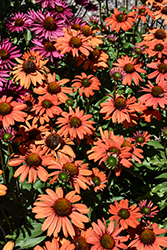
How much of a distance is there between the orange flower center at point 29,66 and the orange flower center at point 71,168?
1.00 meters

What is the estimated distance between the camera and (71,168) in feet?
5.67

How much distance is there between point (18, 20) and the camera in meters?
3.02

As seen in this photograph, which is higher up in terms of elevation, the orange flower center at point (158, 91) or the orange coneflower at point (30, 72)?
the orange coneflower at point (30, 72)

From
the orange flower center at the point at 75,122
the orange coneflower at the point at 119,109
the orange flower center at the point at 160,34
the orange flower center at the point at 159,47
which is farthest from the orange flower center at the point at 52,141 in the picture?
the orange flower center at the point at 160,34

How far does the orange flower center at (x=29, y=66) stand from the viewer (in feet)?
7.47

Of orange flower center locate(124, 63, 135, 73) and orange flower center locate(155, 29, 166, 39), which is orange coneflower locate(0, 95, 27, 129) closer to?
orange flower center locate(124, 63, 135, 73)

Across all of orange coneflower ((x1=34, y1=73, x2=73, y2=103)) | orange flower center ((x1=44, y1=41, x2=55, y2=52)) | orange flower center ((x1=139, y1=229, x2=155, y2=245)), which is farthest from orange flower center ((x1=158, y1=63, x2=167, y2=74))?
orange flower center ((x1=139, y1=229, x2=155, y2=245))

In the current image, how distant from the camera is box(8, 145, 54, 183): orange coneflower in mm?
1711

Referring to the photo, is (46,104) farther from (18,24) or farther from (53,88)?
(18,24)

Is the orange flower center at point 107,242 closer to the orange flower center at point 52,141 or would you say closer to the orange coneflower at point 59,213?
the orange coneflower at point 59,213

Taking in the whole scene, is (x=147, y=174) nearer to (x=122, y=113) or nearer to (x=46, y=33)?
(x=122, y=113)

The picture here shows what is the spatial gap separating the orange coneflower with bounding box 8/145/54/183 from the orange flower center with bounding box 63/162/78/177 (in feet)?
0.39

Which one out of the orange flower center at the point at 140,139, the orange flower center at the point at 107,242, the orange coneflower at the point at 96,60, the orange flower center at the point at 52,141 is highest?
the orange coneflower at the point at 96,60

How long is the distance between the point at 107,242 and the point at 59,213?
1.19 feet
